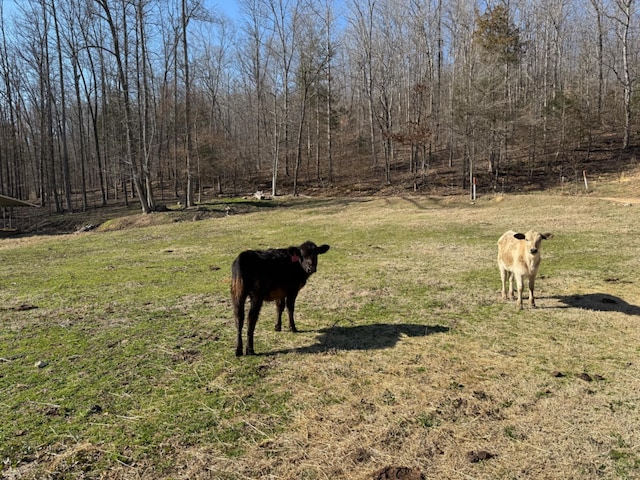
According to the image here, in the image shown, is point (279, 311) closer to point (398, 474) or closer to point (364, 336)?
point (364, 336)

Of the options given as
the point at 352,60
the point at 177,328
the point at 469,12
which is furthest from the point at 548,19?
the point at 177,328

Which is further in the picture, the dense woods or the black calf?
the dense woods

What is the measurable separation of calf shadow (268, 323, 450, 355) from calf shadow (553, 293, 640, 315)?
2.64 meters

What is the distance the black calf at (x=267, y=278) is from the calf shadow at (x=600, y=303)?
14.7 feet

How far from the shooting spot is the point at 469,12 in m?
39.2

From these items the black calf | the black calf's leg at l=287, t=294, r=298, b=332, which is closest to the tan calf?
the black calf

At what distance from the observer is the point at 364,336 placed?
19.0ft

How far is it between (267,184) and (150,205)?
17.8 m

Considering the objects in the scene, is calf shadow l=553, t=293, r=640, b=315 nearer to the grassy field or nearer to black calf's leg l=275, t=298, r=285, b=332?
the grassy field

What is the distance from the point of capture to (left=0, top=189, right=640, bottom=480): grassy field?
10.7ft

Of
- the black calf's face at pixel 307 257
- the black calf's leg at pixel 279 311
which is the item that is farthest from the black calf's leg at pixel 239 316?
the black calf's face at pixel 307 257

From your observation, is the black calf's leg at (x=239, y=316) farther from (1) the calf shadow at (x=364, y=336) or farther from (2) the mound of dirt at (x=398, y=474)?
(2) the mound of dirt at (x=398, y=474)

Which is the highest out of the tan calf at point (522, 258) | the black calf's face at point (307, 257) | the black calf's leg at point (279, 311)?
the black calf's face at point (307, 257)

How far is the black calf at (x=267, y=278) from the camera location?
5141 mm
